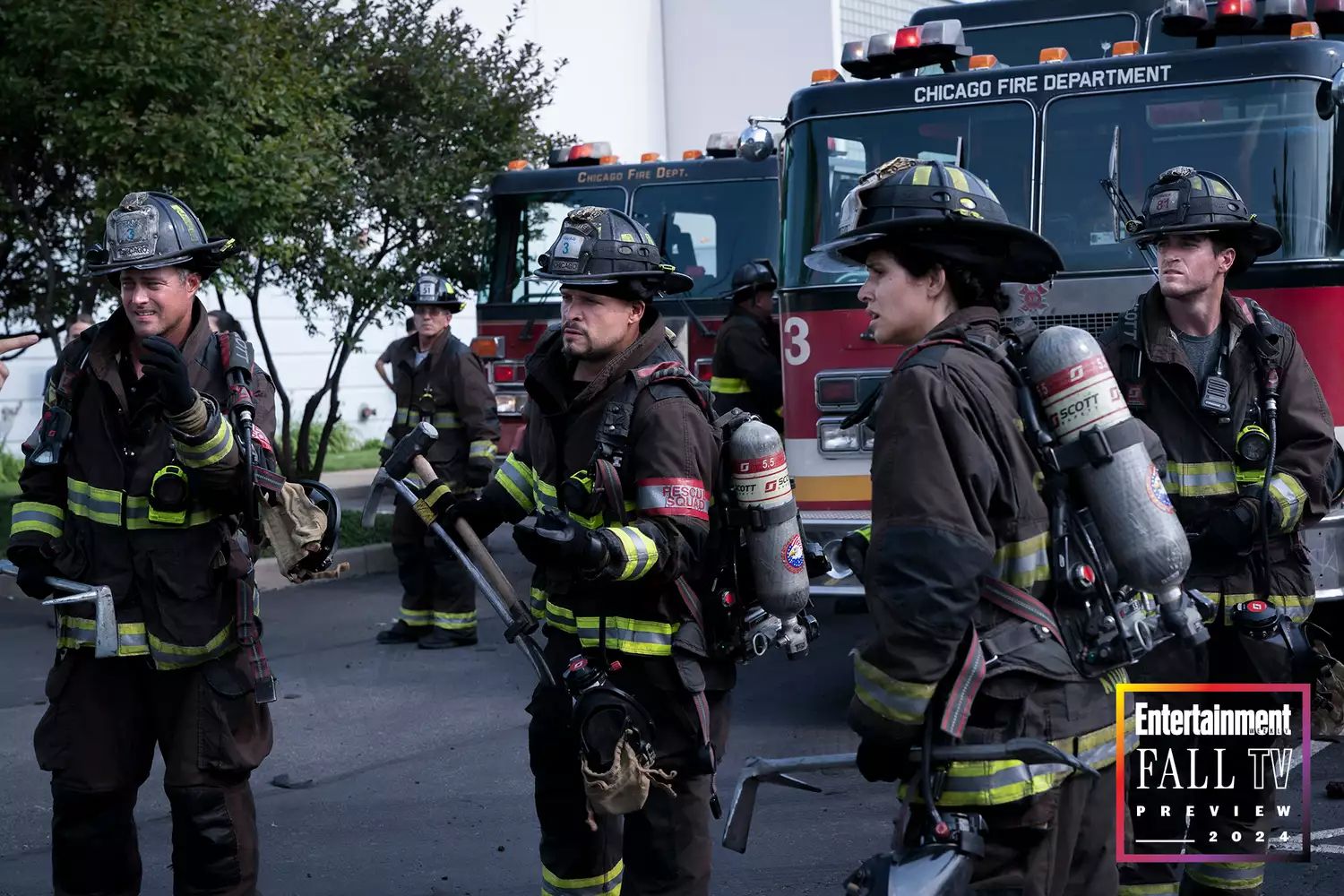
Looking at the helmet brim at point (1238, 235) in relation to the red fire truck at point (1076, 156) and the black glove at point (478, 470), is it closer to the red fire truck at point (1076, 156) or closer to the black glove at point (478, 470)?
the red fire truck at point (1076, 156)

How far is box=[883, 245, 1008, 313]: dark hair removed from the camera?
3.20 meters

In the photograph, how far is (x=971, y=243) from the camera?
3.20 m

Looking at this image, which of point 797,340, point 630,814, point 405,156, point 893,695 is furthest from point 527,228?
point 893,695

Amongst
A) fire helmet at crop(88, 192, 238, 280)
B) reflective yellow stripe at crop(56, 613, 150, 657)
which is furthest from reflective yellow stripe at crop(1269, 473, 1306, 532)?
reflective yellow stripe at crop(56, 613, 150, 657)

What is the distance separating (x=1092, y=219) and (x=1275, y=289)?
2.78 feet

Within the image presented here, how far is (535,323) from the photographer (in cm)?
1174

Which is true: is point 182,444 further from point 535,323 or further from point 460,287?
point 460,287

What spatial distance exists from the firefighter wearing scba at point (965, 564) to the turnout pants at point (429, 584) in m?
6.50

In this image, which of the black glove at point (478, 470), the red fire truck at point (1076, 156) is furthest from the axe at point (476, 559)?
the black glove at point (478, 470)

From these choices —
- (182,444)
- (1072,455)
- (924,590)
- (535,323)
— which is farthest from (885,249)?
(535,323)

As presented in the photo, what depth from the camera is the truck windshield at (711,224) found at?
11531 millimetres

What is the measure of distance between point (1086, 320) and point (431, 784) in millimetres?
3450

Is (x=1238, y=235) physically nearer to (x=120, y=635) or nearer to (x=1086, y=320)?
(x=1086, y=320)

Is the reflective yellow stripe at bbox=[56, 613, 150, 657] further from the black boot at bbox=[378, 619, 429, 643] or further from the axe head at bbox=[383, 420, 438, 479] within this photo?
the black boot at bbox=[378, 619, 429, 643]
